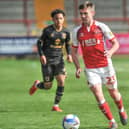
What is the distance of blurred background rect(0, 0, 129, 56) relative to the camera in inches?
1136

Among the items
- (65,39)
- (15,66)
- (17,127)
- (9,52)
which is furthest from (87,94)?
(9,52)

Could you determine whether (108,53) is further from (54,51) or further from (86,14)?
(54,51)

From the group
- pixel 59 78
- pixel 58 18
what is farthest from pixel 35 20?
pixel 58 18

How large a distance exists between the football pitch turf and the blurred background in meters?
6.01

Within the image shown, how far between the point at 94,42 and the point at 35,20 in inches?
832

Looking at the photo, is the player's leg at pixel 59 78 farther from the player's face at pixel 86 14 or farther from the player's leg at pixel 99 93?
the player's face at pixel 86 14

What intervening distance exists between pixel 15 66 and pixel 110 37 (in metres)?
14.9

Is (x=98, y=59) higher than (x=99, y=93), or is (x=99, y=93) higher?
(x=98, y=59)

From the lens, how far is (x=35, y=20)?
1227 inches

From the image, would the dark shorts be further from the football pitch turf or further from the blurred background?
the blurred background

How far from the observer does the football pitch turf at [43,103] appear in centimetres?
1095

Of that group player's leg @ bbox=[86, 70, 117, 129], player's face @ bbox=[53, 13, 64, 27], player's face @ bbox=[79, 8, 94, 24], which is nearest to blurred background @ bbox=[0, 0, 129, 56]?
player's face @ bbox=[53, 13, 64, 27]

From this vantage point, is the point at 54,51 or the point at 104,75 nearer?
the point at 104,75

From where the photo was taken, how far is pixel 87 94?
1554 centimetres
